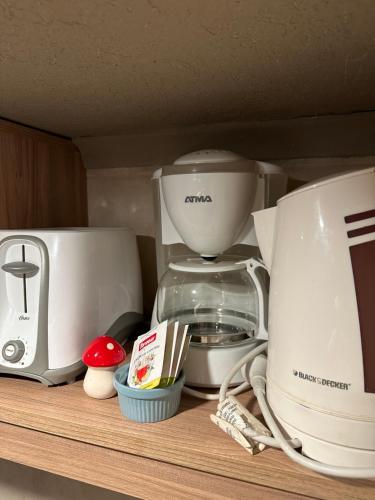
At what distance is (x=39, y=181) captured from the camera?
36.6 inches

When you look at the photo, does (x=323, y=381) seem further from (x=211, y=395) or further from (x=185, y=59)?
(x=185, y=59)

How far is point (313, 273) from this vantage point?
0.44 m

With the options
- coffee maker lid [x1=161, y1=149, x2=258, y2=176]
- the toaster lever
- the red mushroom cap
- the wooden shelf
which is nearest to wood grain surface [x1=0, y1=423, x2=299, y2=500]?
the wooden shelf

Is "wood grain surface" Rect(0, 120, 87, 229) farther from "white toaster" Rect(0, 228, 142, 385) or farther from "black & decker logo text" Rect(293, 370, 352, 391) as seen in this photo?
"black & decker logo text" Rect(293, 370, 352, 391)

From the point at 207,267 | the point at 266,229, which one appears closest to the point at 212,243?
the point at 207,267

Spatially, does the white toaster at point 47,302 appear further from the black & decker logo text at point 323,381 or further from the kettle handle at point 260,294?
the black & decker logo text at point 323,381

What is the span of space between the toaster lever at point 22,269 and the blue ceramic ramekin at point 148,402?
0.73 feet

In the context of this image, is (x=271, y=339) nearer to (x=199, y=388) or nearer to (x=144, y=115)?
(x=199, y=388)

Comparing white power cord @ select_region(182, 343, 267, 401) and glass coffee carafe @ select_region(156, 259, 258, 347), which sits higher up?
glass coffee carafe @ select_region(156, 259, 258, 347)

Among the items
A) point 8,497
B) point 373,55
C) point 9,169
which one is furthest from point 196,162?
point 8,497

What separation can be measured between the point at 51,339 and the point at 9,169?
0.39m

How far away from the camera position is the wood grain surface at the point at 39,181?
848 mm

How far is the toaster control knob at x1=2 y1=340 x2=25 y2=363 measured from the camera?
2.13 ft

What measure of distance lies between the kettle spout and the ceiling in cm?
19
